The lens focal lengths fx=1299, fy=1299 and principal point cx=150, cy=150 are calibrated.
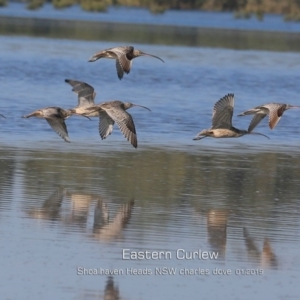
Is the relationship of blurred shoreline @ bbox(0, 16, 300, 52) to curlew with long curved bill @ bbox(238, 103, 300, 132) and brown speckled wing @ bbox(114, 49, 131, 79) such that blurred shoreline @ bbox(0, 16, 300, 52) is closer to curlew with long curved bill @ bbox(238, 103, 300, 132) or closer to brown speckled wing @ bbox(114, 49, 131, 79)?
brown speckled wing @ bbox(114, 49, 131, 79)

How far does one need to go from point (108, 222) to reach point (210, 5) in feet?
231

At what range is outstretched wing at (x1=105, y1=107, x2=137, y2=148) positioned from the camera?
14.5 m

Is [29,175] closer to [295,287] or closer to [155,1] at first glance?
[295,287]

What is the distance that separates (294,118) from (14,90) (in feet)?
19.3

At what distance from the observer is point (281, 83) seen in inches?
1254

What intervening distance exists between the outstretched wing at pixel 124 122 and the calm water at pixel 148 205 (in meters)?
0.55

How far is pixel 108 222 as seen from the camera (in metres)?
12.4

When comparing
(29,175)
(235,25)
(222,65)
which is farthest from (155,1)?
(29,175)

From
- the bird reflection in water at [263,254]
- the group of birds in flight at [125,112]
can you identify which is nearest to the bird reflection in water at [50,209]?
the group of birds in flight at [125,112]

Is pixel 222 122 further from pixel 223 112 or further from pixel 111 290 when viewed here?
pixel 111 290

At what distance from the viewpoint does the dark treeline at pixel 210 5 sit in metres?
70.8

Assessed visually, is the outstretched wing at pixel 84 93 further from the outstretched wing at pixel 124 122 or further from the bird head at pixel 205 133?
the bird head at pixel 205 133

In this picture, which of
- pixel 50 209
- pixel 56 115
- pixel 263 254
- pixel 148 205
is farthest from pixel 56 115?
pixel 263 254

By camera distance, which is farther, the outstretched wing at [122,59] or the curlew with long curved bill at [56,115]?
the outstretched wing at [122,59]
